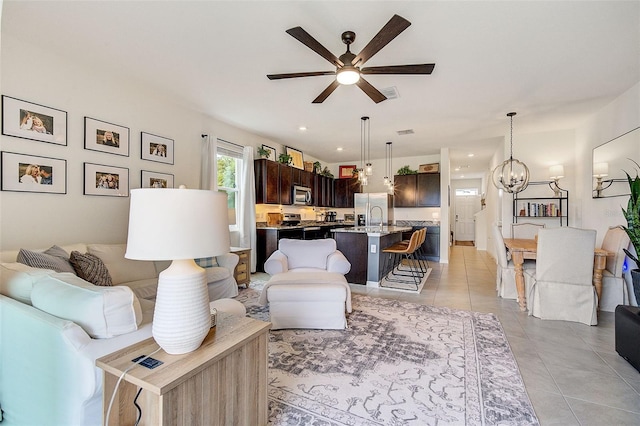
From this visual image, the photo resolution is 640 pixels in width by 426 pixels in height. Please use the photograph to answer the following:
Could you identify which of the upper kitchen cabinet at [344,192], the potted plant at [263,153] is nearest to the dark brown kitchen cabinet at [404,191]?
the upper kitchen cabinet at [344,192]

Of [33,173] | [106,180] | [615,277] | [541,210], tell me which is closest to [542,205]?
[541,210]

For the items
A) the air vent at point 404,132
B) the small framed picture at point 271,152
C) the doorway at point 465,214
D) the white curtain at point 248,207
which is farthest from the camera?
the doorway at point 465,214

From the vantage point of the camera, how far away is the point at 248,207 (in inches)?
202

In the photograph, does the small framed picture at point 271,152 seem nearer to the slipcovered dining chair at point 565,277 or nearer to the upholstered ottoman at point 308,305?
the upholstered ottoman at point 308,305

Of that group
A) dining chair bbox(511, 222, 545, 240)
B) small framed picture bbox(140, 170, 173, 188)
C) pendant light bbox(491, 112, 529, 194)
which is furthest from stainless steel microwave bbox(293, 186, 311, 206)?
dining chair bbox(511, 222, 545, 240)

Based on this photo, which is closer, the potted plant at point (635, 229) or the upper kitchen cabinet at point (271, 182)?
the potted plant at point (635, 229)

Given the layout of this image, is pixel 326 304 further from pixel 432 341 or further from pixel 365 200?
pixel 365 200

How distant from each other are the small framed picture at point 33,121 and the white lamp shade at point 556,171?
6.80 m

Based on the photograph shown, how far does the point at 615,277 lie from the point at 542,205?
214 centimetres

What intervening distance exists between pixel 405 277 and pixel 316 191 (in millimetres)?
3171

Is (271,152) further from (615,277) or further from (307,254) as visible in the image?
(615,277)

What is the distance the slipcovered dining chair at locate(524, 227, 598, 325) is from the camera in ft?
9.75

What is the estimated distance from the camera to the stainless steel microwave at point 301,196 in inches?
247

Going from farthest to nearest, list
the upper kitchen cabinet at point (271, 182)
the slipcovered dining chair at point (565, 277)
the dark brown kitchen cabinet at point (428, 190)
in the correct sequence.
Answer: the dark brown kitchen cabinet at point (428, 190), the upper kitchen cabinet at point (271, 182), the slipcovered dining chair at point (565, 277)
